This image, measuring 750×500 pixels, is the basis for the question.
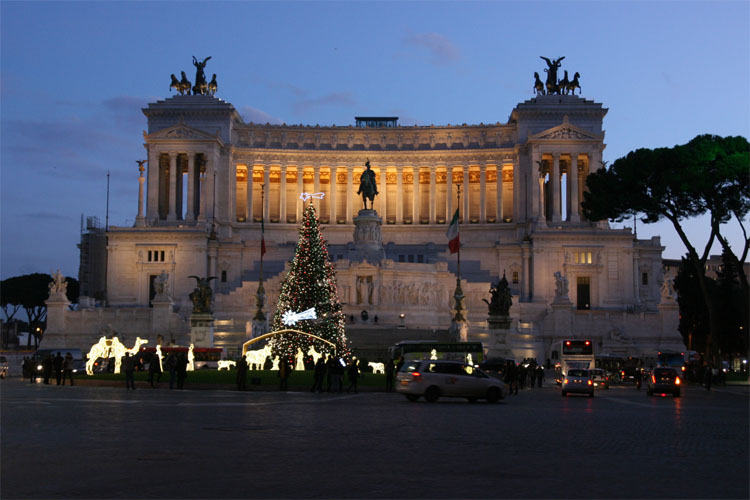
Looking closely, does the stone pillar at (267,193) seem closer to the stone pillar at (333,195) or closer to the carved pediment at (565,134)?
the stone pillar at (333,195)

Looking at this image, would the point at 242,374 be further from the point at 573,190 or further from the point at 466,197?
the point at 466,197

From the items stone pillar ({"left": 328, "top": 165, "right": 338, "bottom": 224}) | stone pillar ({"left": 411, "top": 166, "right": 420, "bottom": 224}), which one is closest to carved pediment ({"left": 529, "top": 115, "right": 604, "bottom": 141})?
stone pillar ({"left": 411, "top": 166, "right": 420, "bottom": 224})

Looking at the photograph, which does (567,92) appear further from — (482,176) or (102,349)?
(102,349)

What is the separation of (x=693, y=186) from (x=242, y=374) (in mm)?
27554

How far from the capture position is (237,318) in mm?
77812

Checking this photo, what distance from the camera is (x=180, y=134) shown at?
101125 millimetres

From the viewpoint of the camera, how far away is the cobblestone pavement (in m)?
13.8

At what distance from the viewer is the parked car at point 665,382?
139 feet

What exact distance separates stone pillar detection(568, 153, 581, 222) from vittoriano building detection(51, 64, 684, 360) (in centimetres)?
15

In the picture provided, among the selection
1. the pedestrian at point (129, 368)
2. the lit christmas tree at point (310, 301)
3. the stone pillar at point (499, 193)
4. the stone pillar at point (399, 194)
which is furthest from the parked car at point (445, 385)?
the stone pillar at point (399, 194)

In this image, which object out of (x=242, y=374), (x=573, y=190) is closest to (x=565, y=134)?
(x=573, y=190)

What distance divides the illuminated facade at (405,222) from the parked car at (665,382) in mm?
30057

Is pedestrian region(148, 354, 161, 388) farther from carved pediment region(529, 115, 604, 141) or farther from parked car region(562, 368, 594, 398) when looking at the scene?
carved pediment region(529, 115, 604, 141)

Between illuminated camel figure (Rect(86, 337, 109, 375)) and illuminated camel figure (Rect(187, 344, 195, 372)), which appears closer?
illuminated camel figure (Rect(86, 337, 109, 375))
